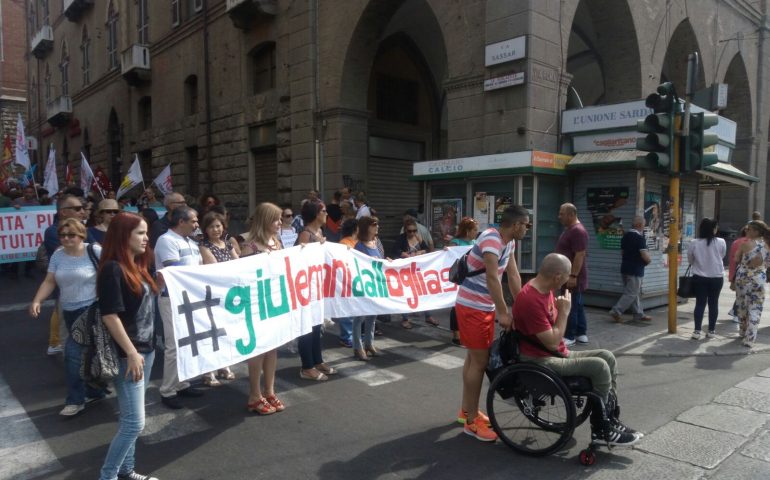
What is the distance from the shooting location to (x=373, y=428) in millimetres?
4453

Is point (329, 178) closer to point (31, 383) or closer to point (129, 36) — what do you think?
point (31, 383)

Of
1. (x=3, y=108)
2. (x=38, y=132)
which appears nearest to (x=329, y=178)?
(x=38, y=132)

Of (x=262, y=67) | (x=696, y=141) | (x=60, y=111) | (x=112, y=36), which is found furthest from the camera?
(x=60, y=111)

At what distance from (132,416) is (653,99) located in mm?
7744

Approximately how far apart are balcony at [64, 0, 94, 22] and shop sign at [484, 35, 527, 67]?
89.4 feet

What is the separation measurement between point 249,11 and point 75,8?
1952 centimetres

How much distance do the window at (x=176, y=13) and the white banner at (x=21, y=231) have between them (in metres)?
12.8

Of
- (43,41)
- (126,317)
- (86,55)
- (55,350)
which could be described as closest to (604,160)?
(126,317)

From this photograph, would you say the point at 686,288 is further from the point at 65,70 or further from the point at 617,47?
the point at 65,70

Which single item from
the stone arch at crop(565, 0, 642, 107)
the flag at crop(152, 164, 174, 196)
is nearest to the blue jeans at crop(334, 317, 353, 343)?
the flag at crop(152, 164, 174, 196)

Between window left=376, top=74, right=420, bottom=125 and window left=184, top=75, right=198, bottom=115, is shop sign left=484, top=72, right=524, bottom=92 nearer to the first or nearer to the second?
window left=376, top=74, right=420, bottom=125

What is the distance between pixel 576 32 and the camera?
16.8 m

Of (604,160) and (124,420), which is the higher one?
(604,160)

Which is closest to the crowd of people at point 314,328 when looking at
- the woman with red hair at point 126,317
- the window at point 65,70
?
the woman with red hair at point 126,317
